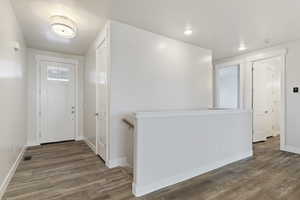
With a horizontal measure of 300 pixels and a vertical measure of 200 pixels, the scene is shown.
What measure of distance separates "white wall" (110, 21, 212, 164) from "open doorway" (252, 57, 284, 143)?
1.69 meters

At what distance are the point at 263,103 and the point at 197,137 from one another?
3.61 meters

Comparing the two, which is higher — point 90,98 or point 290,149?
point 90,98

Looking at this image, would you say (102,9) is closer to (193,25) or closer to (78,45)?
(193,25)

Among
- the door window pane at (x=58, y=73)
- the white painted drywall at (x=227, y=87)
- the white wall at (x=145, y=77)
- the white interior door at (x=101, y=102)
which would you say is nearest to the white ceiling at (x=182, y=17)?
the white wall at (x=145, y=77)

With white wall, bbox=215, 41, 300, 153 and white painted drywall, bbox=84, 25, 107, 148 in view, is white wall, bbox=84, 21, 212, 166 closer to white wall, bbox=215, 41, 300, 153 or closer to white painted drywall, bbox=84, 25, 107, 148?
white painted drywall, bbox=84, 25, 107, 148

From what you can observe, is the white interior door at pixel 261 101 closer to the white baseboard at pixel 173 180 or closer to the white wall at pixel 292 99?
Answer: the white wall at pixel 292 99

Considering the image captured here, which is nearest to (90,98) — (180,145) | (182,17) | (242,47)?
(180,145)

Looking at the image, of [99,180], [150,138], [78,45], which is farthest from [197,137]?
[78,45]

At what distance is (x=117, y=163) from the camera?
9.10 feet

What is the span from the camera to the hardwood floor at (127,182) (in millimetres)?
1935

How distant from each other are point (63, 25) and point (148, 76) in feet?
5.61

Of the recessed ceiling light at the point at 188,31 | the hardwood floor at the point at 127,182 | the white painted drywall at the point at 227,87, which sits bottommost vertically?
the hardwood floor at the point at 127,182

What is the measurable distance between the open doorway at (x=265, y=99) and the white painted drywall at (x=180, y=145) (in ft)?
6.91

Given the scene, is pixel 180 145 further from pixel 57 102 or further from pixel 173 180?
pixel 57 102
